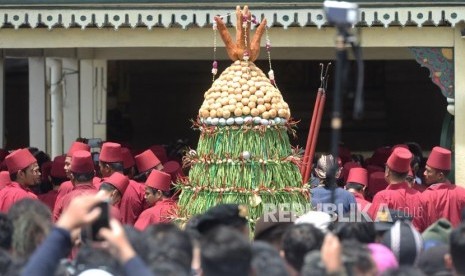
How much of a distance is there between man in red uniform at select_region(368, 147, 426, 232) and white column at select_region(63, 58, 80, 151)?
216 inches

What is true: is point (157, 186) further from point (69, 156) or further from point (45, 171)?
point (45, 171)

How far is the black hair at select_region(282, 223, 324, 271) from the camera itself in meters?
6.92

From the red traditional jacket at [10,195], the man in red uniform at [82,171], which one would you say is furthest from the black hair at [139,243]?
the man in red uniform at [82,171]

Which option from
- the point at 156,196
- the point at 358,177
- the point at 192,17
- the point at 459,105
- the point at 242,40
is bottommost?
the point at 156,196

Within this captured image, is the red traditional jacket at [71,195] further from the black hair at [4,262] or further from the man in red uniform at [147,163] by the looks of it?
the black hair at [4,262]

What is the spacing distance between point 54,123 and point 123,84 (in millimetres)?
8934

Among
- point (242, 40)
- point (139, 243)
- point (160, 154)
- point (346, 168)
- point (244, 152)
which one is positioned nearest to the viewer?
point (139, 243)

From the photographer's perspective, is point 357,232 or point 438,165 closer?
point 357,232

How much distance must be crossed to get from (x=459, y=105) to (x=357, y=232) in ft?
18.2

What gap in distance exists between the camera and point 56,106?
52.3 feet

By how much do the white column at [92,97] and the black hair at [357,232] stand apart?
28.3 ft

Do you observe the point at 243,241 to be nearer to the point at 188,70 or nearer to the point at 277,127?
the point at 277,127

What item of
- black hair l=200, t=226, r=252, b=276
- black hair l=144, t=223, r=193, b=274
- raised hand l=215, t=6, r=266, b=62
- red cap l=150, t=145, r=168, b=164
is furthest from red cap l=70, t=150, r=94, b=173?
black hair l=200, t=226, r=252, b=276

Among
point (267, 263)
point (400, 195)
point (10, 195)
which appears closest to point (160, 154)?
point (10, 195)
